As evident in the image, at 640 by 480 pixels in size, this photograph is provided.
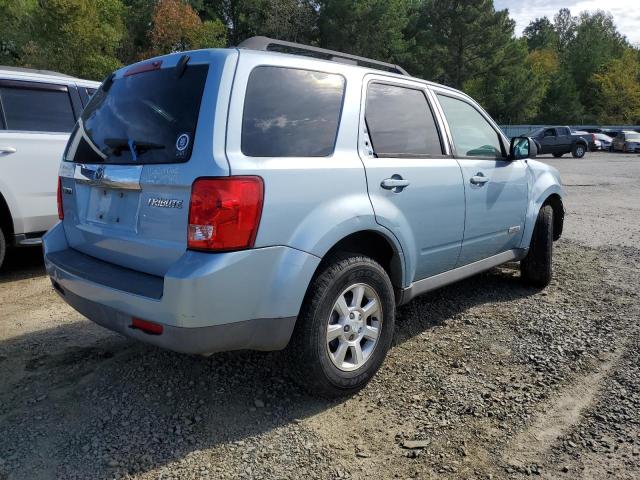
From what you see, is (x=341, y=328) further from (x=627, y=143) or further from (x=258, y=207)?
(x=627, y=143)

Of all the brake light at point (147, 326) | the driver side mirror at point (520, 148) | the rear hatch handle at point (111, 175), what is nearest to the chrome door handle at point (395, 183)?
the rear hatch handle at point (111, 175)

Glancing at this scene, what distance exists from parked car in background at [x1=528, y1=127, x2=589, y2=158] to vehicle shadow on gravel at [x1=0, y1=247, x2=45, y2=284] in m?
28.5

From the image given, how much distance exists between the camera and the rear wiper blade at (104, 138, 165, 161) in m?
Result: 2.80

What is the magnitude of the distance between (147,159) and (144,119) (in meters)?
0.27

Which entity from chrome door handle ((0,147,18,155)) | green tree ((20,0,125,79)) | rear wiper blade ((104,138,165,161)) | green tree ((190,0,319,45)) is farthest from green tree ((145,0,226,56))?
rear wiper blade ((104,138,165,161))

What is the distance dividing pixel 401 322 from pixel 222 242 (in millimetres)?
2231

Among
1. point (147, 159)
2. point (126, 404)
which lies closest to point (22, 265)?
point (126, 404)

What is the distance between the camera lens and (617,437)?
2.84 meters

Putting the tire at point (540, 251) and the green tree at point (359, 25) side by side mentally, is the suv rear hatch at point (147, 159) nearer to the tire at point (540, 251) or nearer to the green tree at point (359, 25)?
the tire at point (540, 251)

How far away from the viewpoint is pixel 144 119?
9.55 ft

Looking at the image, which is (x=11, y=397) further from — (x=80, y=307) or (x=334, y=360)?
(x=334, y=360)

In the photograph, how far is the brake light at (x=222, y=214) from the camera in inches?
98.9

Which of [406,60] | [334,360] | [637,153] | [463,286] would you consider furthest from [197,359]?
[406,60]

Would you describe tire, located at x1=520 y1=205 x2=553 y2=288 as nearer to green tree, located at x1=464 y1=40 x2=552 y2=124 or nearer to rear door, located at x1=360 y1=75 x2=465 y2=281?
rear door, located at x1=360 y1=75 x2=465 y2=281
